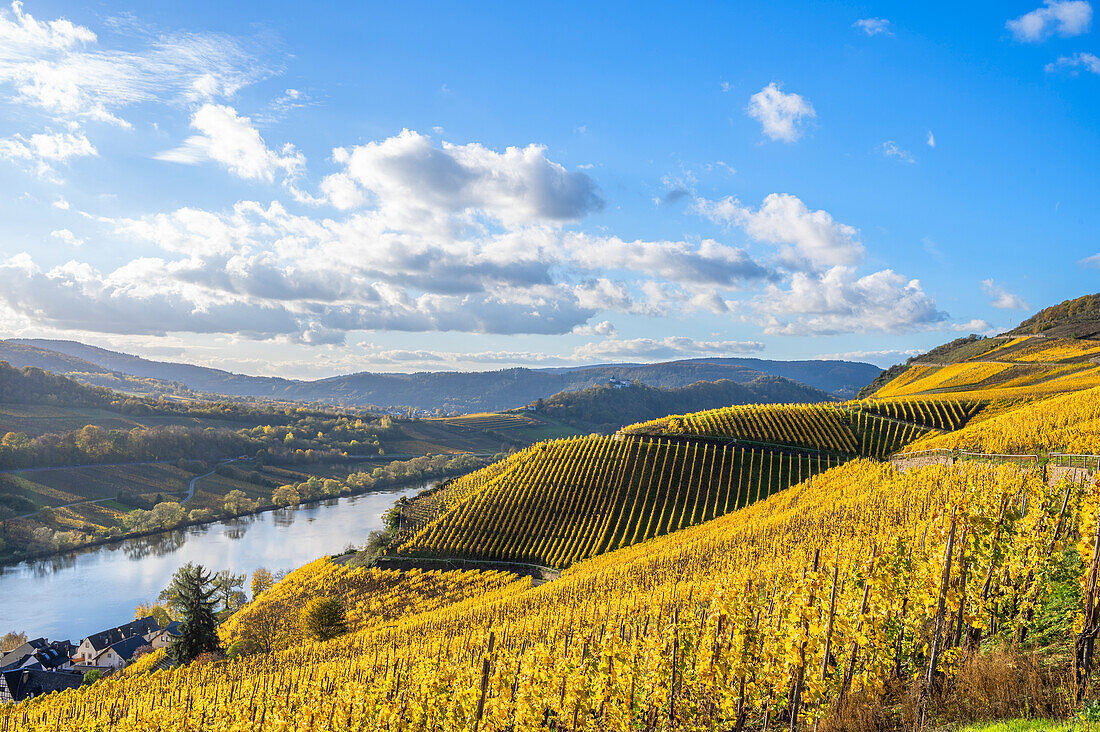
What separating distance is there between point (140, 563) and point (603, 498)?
219 feet

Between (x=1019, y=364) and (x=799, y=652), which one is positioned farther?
(x=1019, y=364)

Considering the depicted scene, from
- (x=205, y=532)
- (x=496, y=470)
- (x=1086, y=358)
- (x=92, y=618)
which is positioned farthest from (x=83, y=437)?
(x=1086, y=358)

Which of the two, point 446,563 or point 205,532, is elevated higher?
point 446,563

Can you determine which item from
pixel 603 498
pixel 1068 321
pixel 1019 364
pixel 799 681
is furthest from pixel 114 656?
pixel 1068 321

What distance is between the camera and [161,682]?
33094 millimetres

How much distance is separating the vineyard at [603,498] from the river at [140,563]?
3699 centimetres

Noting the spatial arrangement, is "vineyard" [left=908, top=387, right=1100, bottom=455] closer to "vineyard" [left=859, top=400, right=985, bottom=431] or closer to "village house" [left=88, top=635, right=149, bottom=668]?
"vineyard" [left=859, top=400, right=985, bottom=431]

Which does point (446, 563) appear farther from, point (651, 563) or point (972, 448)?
point (972, 448)

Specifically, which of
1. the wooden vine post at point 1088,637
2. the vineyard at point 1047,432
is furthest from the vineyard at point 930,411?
the wooden vine post at point 1088,637

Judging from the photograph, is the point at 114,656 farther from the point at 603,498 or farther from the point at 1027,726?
the point at 1027,726

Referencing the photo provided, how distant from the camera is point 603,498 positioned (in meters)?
54.4

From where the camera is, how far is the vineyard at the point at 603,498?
161ft

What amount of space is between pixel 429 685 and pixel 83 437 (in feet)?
525

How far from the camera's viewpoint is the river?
62.8 m
